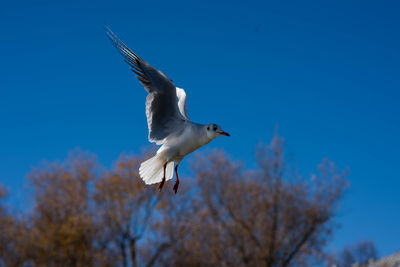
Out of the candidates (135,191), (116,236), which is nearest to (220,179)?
(135,191)

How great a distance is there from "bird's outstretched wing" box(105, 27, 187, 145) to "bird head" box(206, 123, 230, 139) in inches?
17.8

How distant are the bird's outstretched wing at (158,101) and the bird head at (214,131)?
453 mm

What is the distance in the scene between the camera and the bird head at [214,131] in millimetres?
3510

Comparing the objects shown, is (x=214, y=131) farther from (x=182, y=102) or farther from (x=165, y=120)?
(x=182, y=102)

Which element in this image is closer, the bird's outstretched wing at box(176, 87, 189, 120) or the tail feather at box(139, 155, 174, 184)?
the tail feather at box(139, 155, 174, 184)

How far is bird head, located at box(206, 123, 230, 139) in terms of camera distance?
3510mm

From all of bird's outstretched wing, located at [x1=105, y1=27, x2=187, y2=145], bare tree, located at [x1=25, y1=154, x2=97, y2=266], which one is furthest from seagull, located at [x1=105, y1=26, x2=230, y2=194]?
bare tree, located at [x1=25, y1=154, x2=97, y2=266]

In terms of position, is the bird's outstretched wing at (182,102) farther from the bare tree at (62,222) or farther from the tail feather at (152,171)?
the bare tree at (62,222)

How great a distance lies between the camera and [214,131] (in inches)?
139

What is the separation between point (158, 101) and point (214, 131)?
2.64 feet

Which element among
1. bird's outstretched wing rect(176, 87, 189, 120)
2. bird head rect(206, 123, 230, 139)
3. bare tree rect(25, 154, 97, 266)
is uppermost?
bare tree rect(25, 154, 97, 266)

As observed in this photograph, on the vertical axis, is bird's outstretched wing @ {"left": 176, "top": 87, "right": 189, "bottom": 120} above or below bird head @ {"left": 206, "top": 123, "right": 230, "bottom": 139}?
above

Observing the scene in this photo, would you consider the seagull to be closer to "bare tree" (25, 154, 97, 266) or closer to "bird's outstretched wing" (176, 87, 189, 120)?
"bird's outstretched wing" (176, 87, 189, 120)

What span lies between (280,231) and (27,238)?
944 cm
